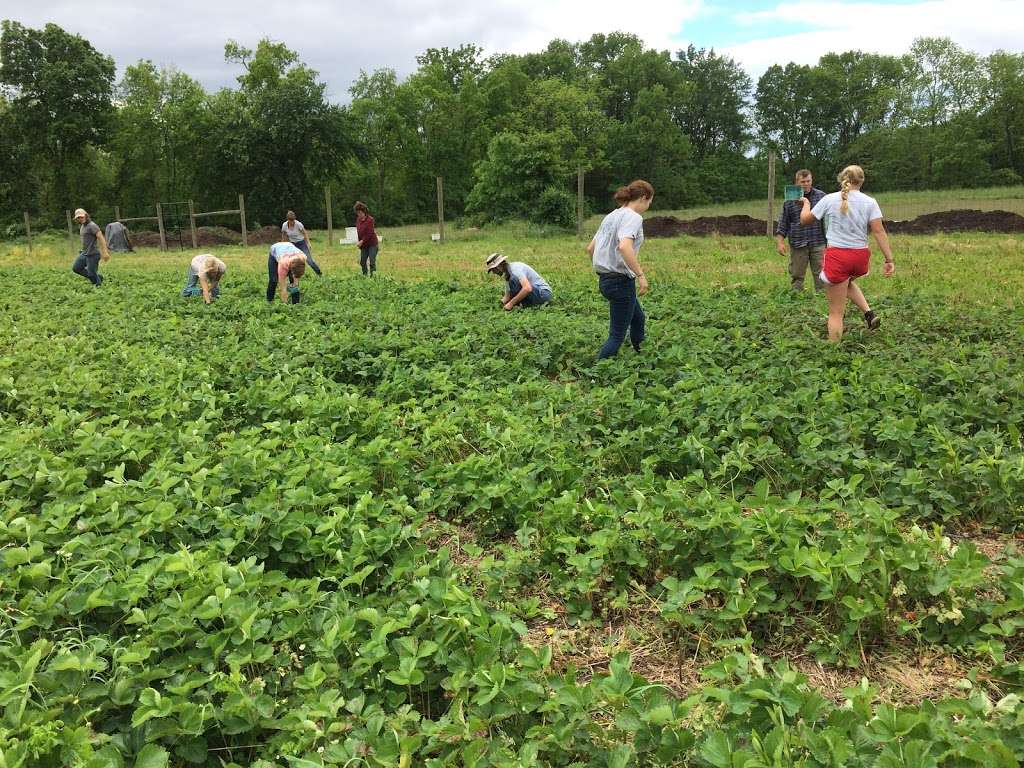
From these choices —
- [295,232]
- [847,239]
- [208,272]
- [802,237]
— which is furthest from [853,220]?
[295,232]

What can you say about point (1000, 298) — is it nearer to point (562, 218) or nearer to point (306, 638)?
point (306, 638)

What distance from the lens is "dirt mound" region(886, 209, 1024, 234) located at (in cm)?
1620

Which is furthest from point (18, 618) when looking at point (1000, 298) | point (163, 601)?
point (1000, 298)

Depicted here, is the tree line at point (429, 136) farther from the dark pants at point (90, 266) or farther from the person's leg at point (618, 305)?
the person's leg at point (618, 305)

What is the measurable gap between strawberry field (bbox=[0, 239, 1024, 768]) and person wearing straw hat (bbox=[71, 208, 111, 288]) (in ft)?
22.5

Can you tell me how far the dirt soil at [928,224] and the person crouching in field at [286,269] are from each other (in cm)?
1306

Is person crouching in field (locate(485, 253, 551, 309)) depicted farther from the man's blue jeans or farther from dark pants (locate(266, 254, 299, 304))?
dark pants (locate(266, 254, 299, 304))

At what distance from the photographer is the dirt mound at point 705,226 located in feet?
62.5

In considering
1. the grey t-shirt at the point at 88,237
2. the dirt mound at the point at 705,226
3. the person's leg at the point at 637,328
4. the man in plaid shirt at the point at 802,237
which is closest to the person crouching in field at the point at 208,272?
the grey t-shirt at the point at 88,237

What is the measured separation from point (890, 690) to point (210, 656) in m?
2.19

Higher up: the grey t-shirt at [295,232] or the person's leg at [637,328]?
the grey t-shirt at [295,232]

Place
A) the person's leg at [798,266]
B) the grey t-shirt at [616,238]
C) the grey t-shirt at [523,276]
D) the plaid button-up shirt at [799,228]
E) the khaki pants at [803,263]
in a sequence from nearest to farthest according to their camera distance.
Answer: the grey t-shirt at [616,238] < the grey t-shirt at [523,276] < the plaid button-up shirt at [799,228] < the khaki pants at [803,263] < the person's leg at [798,266]

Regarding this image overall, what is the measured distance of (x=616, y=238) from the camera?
5.86 meters

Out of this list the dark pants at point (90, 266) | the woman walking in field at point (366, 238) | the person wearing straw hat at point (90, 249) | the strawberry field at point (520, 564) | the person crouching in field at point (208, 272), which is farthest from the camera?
the woman walking in field at point (366, 238)
